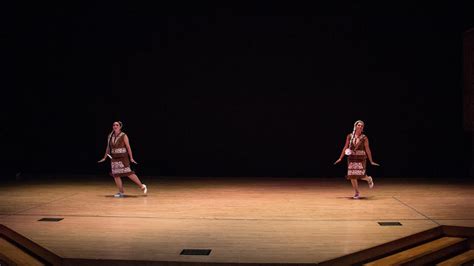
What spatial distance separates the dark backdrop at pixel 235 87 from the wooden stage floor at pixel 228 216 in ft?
3.18

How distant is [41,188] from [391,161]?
6056mm

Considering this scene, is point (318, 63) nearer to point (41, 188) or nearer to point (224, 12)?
point (224, 12)

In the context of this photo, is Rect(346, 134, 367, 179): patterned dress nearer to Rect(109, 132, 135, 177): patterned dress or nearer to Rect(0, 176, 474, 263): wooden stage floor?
Rect(0, 176, 474, 263): wooden stage floor

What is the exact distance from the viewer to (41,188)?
1010 centimetres

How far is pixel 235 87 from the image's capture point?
12.0m

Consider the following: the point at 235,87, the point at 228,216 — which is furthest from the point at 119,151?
the point at 235,87

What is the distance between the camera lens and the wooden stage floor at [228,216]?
537cm

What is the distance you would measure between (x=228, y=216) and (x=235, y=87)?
5114 millimetres

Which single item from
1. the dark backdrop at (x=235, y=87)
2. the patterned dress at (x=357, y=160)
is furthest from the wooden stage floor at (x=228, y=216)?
the dark backdrop at (x=235, y=87)

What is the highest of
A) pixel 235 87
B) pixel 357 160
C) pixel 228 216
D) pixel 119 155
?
pixel 235 87

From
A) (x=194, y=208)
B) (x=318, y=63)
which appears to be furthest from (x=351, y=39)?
(x=194, y=208)

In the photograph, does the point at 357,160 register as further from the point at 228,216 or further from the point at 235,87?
the point at 235,87

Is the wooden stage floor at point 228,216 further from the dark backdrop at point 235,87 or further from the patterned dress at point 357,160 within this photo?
the dark backdrop at point 235,87

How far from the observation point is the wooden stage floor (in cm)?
537
